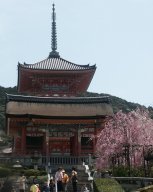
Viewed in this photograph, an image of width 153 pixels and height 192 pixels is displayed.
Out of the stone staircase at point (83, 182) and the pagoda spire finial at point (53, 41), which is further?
the pagoda spire finial at point (53, 41)

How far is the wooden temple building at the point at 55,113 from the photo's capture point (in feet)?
145

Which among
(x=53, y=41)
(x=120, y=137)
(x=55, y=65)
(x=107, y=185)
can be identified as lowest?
(x=107, y=185)

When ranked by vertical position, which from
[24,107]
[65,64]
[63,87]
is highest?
[65,64]

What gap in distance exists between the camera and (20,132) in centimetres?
4734

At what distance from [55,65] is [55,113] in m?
12.7

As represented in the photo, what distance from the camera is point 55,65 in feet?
185

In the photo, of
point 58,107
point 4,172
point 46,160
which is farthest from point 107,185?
point 58,107

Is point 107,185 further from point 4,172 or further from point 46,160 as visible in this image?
point 46,160

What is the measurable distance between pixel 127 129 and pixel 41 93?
14.0 m

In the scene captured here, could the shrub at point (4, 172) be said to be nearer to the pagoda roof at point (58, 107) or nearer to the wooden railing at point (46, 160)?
the wooden railing at point (46, 160)

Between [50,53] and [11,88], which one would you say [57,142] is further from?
[11,88]

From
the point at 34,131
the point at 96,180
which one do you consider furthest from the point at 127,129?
the point at 96,180

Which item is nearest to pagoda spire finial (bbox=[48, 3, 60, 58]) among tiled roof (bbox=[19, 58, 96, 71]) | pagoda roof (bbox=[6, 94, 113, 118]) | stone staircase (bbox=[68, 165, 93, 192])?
tiled roof (bbox=[19, 58, 96, 71])

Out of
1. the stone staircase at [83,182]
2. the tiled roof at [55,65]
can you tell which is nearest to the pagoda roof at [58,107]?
the tiled roof at [55,65]
